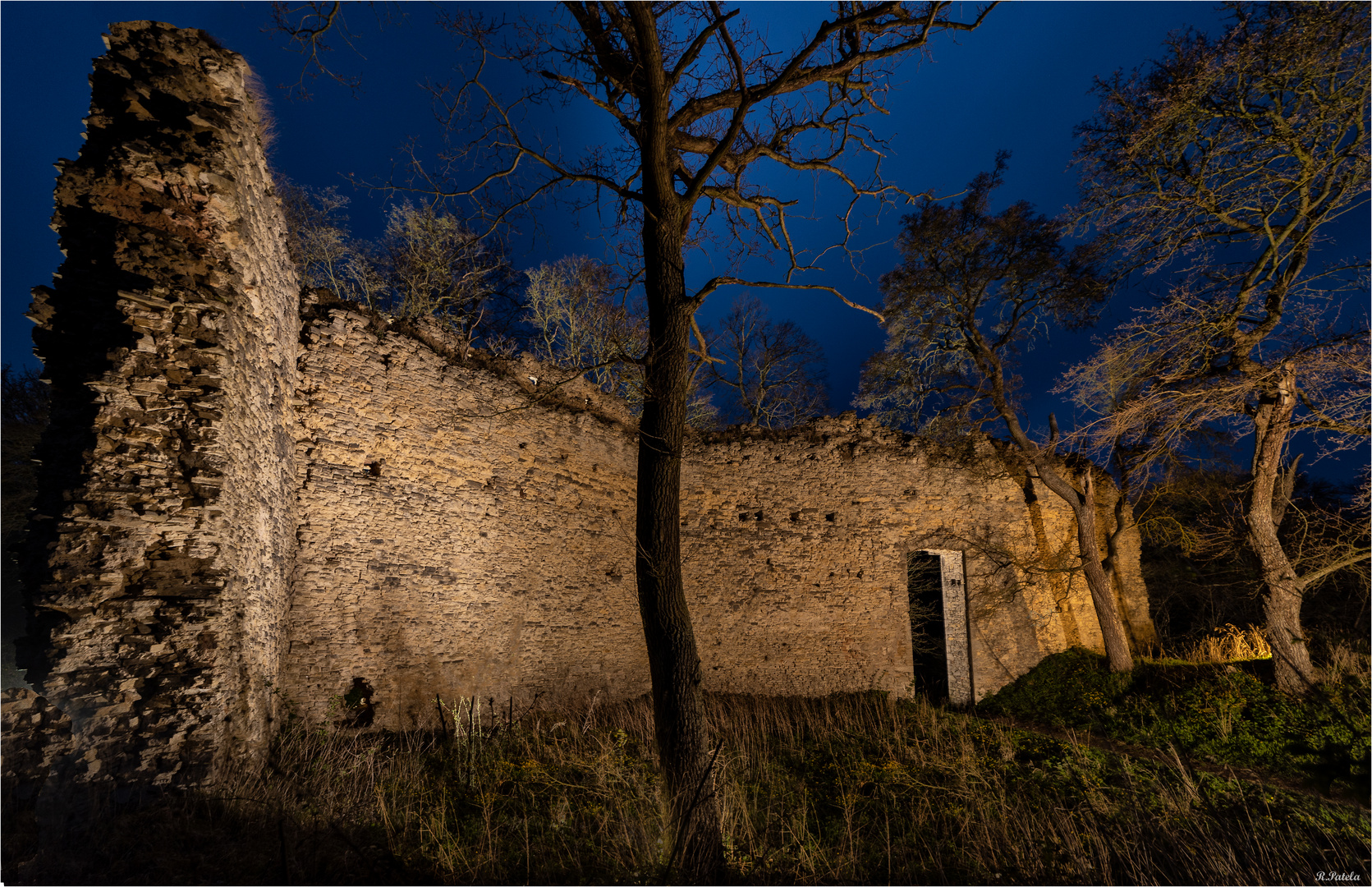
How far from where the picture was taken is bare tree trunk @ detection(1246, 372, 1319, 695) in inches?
280

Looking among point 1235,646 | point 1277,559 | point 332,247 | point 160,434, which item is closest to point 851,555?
point 1277,559

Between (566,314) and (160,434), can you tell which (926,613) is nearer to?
(566,314)

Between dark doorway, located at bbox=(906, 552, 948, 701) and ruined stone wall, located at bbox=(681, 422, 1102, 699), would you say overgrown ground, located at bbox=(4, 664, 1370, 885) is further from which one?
dark doorway, located at bbox=(906, 552, 948, 701)

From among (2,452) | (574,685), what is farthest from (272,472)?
(2,452)

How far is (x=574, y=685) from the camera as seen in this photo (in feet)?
27.5

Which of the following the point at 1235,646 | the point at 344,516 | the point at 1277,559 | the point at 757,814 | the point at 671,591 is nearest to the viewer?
the point at 671,591

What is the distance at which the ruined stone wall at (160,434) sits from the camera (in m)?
3.46

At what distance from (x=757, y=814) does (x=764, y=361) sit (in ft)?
55.4

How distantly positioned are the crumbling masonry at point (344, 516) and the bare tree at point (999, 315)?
0.78 metres

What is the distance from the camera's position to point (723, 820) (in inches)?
164

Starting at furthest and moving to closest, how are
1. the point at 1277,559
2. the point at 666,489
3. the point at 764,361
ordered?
the point at 764,361
the point at 1277,559
the point at 666,489

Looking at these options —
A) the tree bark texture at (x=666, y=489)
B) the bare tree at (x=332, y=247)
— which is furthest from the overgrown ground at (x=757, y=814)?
the bare tree at (x=332, y=247)

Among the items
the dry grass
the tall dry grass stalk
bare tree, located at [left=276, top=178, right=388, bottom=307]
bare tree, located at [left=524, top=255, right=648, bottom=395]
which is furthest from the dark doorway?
bare tree, located at [left=276, top=178, right=388, bottom=307]

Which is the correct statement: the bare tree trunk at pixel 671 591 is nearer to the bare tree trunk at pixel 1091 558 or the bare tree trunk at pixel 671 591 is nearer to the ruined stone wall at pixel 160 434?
the ruined stone wall at pixel 160 434
